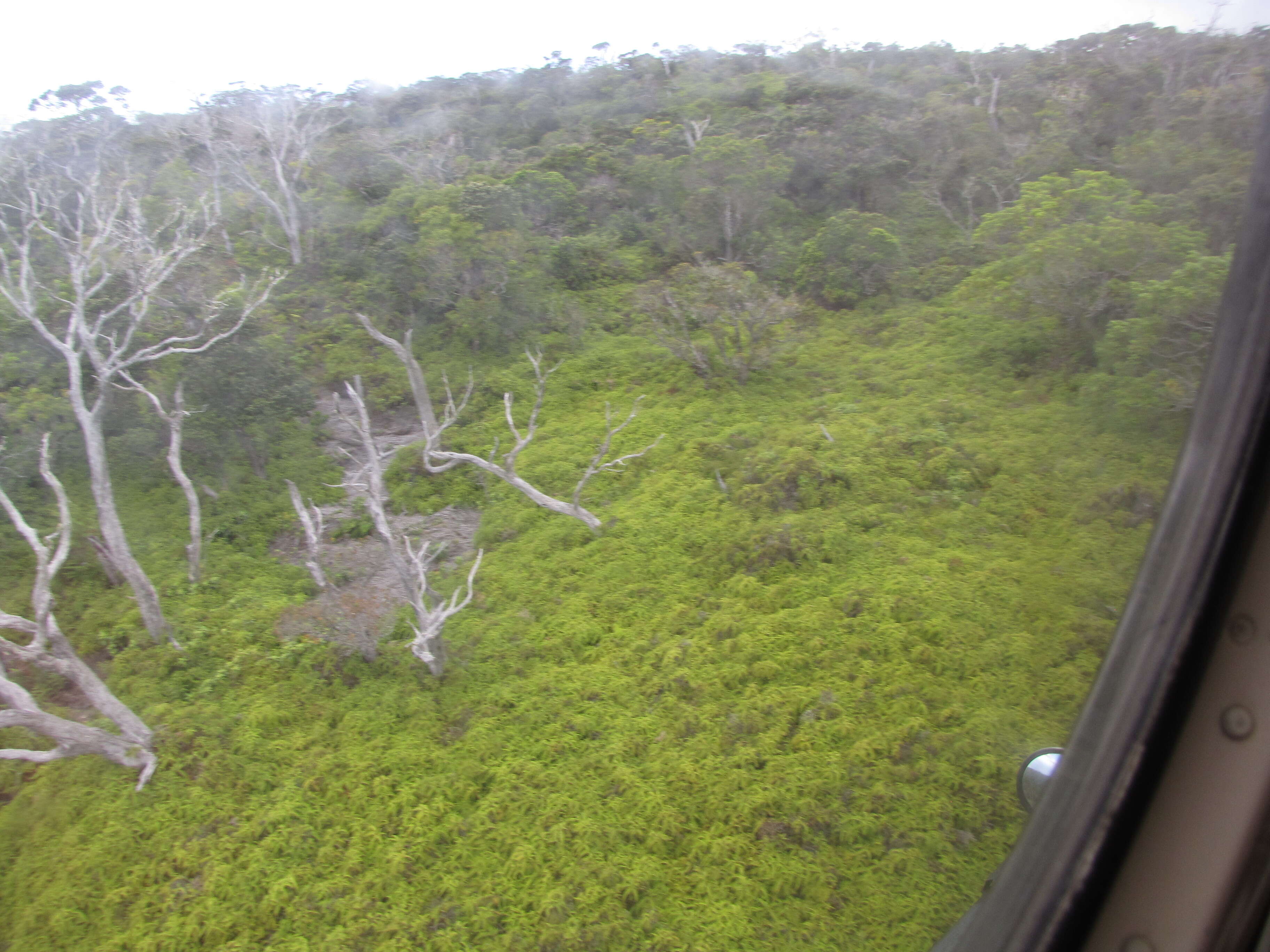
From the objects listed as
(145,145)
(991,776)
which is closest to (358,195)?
(145,145)

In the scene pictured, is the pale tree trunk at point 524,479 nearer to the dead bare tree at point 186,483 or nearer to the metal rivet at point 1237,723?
the dead bare tree at point 186,483

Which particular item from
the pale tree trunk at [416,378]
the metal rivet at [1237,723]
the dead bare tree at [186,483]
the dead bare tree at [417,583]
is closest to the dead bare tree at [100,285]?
the dead bare tree at [186,483]

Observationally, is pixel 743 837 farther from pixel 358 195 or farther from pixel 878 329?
pixel 358 195

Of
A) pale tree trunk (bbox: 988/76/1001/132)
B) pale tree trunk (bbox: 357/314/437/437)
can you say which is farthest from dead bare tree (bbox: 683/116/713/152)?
pale tree trunk (bbox: 357/314/437/437)

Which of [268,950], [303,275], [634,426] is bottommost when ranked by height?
[268,950]

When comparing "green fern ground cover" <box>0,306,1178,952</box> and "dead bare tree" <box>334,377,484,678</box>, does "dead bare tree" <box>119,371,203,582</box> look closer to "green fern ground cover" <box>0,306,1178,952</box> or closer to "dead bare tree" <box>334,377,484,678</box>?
"green fern ground cover" <box>0,306,1178,952</box>
